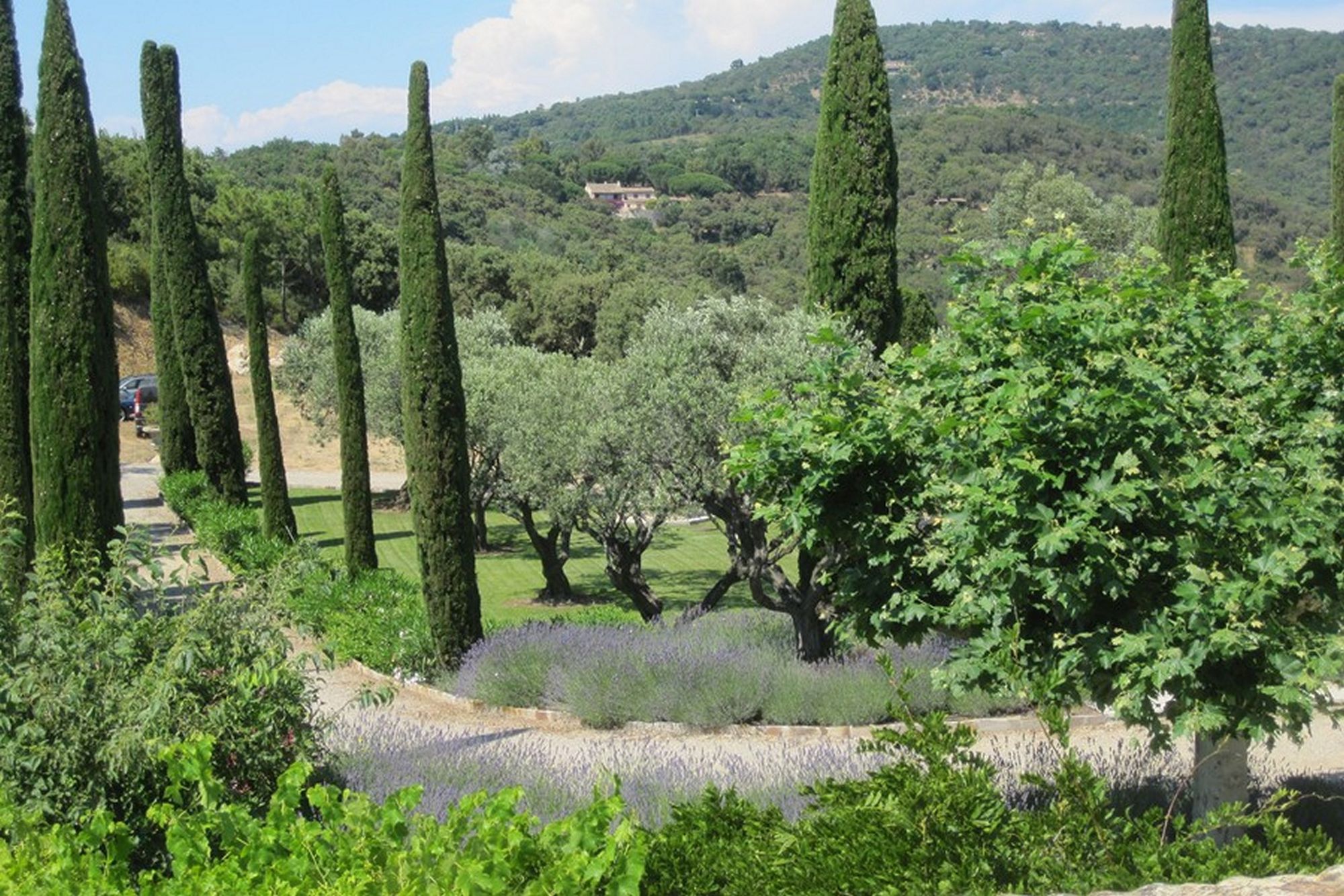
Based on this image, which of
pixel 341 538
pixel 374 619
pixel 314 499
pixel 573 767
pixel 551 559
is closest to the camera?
pixel 573 767

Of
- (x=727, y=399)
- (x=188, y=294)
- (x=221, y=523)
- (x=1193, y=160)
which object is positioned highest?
(x=1193, y=160)

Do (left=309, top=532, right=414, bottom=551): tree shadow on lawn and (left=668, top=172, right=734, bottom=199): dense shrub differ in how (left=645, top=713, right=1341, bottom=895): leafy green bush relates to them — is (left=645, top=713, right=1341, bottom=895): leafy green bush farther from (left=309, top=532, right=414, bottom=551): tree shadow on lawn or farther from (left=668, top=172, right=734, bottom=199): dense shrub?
(left=668, top=172, right=734, bottom=199): dense shrub

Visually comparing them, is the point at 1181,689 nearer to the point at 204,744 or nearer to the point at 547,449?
the point at 204,744

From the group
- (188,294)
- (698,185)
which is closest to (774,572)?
(188,294)

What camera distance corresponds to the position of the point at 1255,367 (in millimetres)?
8031

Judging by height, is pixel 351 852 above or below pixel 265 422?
below

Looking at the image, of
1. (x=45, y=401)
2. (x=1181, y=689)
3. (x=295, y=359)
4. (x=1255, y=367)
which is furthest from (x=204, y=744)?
(x=295, y=359)

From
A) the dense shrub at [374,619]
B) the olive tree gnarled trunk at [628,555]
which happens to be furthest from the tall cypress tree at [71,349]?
the olive tree gnarled trunk at [628,555]

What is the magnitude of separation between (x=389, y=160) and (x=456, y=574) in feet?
266

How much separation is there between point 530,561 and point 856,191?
16330 mm

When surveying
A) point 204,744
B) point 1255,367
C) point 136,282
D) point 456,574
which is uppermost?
point 136,282

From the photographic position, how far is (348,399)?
2248 cm

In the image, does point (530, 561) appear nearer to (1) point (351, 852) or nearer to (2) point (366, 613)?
(2) point (366, 613)

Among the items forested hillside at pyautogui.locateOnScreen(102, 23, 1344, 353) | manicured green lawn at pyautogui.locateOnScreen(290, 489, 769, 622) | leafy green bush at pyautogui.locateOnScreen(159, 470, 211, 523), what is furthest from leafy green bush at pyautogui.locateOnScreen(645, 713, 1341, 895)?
leafy green bush at pyautogui.locateOnScreen(159, 470, 211, 523)
